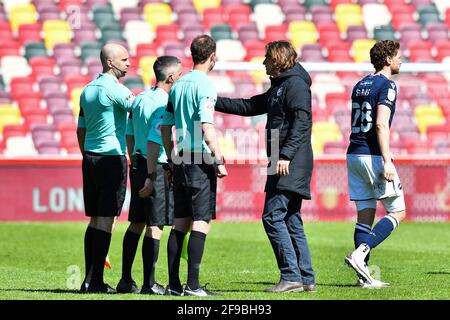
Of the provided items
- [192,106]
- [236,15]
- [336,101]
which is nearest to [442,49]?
[236,15]

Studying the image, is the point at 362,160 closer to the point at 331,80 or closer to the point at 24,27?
the point at 331,80

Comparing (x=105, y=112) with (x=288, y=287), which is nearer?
(x=288, y=287)

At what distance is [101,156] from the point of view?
8727 mm

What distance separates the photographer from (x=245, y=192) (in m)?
17.7

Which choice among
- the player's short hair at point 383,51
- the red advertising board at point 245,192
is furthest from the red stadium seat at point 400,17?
the player's short hair at point 383,51

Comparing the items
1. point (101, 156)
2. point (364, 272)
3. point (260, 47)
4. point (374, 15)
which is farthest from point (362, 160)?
point (374, 15)

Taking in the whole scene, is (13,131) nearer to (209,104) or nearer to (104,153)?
(104,153)

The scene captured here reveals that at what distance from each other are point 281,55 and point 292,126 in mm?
576

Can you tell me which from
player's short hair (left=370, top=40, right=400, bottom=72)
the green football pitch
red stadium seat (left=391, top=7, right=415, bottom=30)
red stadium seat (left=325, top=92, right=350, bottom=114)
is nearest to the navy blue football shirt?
player's short hair (left=370, top=40, right=400, bottom=72)

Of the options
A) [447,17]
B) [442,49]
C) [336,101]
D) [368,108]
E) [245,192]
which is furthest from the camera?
[447,17]

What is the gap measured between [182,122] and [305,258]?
1.59 m

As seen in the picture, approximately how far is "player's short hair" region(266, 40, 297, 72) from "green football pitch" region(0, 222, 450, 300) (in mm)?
1823

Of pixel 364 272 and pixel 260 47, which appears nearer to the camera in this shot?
pixel 364 272

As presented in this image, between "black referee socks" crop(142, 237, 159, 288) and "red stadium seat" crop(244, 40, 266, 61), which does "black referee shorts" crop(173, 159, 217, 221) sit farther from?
"red stadium seat" crop(244, 40, 266, 61)
